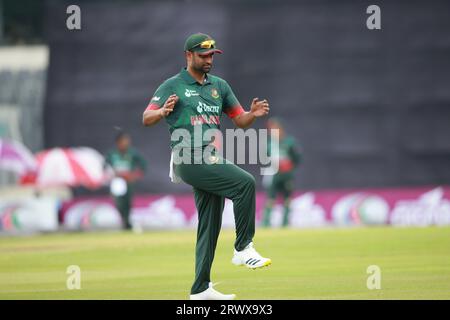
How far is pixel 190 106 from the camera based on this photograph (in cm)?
1077

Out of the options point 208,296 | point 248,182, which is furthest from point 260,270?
point 248,182

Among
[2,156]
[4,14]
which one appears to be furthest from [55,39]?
[4,14]

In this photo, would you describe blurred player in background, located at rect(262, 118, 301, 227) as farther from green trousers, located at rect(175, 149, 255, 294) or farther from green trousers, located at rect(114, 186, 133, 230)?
green trousers, located at rect(175, 149, 255, 294)

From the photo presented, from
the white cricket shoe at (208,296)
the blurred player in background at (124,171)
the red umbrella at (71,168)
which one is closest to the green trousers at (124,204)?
the blurred player in background at (124,171)

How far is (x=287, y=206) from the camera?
25.2m

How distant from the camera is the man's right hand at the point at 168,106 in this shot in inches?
411

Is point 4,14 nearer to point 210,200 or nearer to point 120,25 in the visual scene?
point 120,25

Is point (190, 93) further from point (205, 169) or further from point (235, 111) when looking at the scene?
point (205, 169)

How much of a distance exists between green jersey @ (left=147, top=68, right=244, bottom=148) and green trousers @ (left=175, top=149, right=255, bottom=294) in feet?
0.99

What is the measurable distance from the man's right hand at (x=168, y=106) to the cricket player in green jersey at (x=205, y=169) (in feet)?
0.31

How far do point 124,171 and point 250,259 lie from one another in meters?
15.8

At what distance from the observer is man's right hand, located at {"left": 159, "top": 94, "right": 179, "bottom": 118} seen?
1044 centimetres
